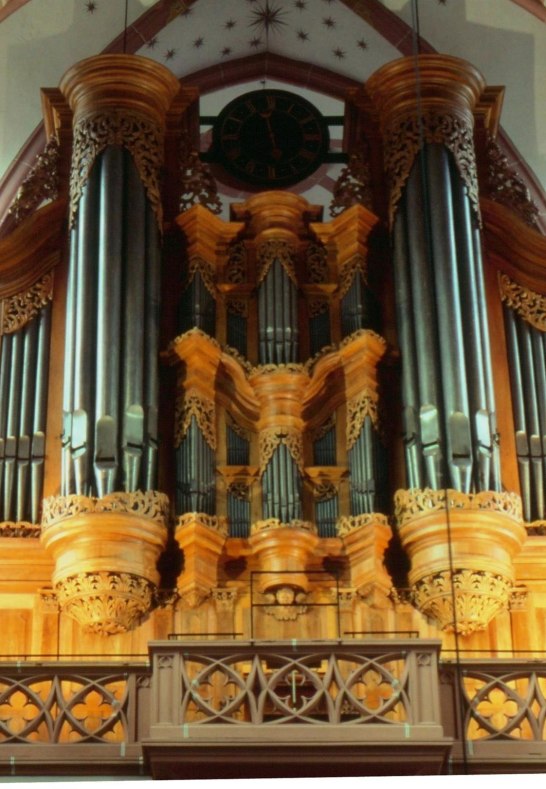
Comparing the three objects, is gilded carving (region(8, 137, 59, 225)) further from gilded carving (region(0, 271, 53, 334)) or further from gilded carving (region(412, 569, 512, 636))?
gilded carving (region(412, 569, 512, 636))

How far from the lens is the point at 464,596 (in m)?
15.5

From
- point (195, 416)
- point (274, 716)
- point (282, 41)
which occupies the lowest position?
point (274, 716)

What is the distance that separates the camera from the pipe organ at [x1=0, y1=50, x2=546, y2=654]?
51.6 feet

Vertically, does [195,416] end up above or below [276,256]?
below

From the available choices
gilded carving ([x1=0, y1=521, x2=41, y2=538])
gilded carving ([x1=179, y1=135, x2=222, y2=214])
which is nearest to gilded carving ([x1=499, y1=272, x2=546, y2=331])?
gilded carving ([x1=179, y1=135, x2=222, y2=214])

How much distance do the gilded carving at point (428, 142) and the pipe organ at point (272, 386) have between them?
22mm

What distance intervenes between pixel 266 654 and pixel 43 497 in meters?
3.30

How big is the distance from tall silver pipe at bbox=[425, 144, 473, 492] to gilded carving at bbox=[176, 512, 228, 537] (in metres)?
1.98

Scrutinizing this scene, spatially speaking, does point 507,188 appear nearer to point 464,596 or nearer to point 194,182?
point 194,182

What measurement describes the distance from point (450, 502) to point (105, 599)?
291cm

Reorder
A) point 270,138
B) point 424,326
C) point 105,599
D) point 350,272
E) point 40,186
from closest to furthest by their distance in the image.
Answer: point 105,599, point 424,326, point 350,272, point 40,186, point 270,138

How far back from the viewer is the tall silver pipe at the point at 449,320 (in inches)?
627

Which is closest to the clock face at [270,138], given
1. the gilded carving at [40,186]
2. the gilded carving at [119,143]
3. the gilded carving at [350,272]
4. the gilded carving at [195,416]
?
the gilded carving at [119,143]

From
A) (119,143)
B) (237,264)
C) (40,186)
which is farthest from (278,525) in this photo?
(40,186)
